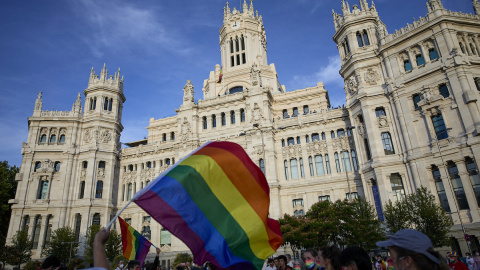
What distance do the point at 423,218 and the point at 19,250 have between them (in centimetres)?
4407

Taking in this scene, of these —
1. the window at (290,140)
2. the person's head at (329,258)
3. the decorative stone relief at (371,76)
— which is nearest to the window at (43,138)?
the window at (290,140)

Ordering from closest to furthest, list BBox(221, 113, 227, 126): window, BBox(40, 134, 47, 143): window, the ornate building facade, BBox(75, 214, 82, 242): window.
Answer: the ornate building facade, BBox(75, 214, 82, 242): window, BBox(221, 113, 227, 126): window, BBox(40, 134, 47, 143): window

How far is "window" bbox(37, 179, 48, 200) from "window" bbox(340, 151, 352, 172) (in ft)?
140

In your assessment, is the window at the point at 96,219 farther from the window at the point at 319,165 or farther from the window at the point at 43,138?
the window at the point at 319,165

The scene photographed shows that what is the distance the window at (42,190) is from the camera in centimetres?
4516

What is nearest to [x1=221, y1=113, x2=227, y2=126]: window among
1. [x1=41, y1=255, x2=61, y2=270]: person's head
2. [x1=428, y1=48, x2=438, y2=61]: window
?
[x1=428, y1=48, x2=438, y2=61]: window

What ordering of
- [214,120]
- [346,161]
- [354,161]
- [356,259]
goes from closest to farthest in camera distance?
1. [356,259]
2. [354,161]
3. [346,161]
4. [214,120]

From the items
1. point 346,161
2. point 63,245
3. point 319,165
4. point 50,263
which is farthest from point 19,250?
point 346,161

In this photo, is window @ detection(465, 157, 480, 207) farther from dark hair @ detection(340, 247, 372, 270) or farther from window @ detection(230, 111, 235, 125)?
dark hair @ detection(340, 247, 372, 270)

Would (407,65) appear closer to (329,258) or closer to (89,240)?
(329,258)

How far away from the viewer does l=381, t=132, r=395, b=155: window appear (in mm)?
34125

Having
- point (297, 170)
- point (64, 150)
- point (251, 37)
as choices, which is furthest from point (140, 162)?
point (251, 37)

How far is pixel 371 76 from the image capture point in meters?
37.2

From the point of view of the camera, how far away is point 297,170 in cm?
4250
